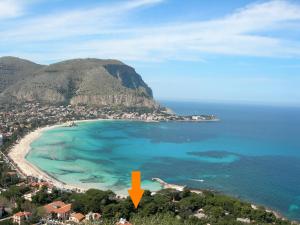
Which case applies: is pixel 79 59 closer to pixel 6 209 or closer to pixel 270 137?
pixel 270 137

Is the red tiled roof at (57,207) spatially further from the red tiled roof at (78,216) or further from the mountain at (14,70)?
the mountain at (14,70)

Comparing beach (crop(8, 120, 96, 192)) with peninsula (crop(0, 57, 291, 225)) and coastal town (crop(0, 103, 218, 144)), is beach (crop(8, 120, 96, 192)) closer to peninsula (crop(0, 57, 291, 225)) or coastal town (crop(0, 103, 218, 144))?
peninsula (crop(0, 57, 291, 225))

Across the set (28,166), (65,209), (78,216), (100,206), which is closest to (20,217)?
(65,209)

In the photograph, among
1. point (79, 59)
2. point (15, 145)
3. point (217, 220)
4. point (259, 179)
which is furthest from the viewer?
point (79, 59)

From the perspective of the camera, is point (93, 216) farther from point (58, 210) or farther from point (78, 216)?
point (58, 210)

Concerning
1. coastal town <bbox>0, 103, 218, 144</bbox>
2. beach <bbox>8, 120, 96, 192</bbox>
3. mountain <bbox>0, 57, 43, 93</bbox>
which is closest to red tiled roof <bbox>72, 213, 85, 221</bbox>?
beach <bbox>8, 120, 96, 192</bbox>

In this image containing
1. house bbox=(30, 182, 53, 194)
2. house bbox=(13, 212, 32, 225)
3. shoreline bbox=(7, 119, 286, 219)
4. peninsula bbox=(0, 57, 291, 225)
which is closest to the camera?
house bbox=(13, 212, 32, 225)

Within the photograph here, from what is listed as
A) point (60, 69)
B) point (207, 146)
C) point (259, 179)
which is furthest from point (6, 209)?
point (60, 69)
